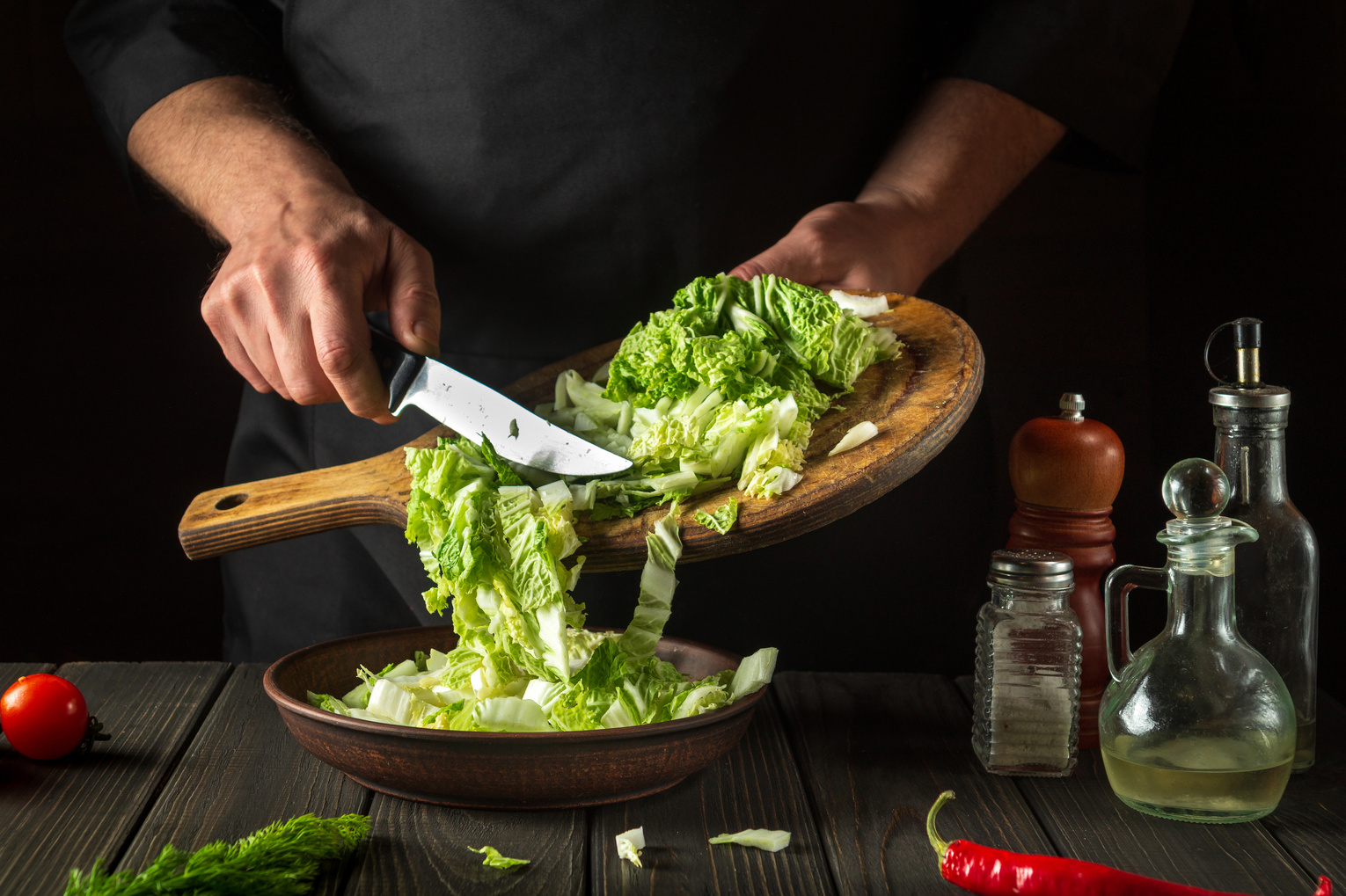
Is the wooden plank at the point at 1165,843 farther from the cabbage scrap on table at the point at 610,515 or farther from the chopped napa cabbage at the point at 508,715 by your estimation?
the chopped napa cabbage at the point at 508,715

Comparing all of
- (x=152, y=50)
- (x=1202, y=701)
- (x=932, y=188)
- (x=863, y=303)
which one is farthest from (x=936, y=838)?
(x=152, y=50)

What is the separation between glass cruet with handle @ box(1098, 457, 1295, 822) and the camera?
4.40 ft

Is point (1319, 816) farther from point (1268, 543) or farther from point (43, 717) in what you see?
point (43, 717)

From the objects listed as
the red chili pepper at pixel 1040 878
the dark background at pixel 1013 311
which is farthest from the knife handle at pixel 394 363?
the dark background at pixel 1013 311

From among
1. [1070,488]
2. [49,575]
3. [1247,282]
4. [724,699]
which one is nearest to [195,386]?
[49,575]

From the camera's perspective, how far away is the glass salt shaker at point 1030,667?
1486 millimetres

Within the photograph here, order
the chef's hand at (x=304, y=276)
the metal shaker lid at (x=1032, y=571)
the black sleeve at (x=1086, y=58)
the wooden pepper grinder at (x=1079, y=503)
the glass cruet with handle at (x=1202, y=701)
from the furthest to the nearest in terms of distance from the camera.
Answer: the black sleeve at (x=1086, y=58) < the chef's hand at (x=304, y=276) < the wooden pepper grinder at (x=1079, y=503) < the metal shaker lid at (x=1032, y=571) < the glass cruet with handle at (x=1202, y=701)

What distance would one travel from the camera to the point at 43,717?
4.99 feet

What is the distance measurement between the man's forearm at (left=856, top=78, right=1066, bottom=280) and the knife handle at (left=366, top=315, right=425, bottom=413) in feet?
3.31

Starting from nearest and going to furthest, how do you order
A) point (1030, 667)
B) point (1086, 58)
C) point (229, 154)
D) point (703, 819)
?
point (703, 819) < point (1030, 667) < point (229, 154) < point (1086, 58)

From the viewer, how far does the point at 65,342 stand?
3.54 meters

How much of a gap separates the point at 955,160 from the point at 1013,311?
115 centimetres

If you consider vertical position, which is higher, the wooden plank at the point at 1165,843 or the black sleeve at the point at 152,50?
the black sleeve at the point at 152,50

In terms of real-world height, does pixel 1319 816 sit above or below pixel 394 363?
below
